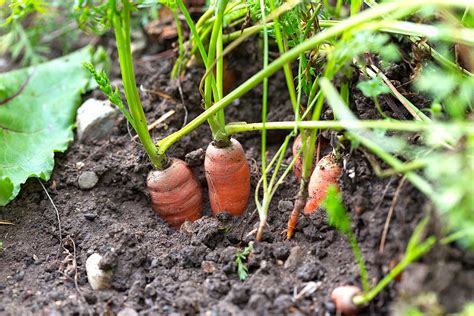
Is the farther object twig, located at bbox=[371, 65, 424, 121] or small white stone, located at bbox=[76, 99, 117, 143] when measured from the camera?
small white stone, located at bbox=[76, 99, 117, 143]

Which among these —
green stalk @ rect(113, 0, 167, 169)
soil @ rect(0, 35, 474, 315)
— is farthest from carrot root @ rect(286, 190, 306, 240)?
green stalk @ rect(113, 0, 167, 169)

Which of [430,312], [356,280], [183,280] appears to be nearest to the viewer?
[430,312]

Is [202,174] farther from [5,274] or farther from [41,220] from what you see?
[5,274]

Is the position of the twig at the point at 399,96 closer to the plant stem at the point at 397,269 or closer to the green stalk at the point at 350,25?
the green stalk at the point at 350,25

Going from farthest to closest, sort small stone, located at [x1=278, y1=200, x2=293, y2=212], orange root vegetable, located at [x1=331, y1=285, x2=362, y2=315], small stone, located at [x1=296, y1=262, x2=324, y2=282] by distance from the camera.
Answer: small stone, located at [x1=278, y1=200, x2=293, y2=212] < small stone, located at [x1=296, y1=262, x2=324, y2=282] < orange root vegetable, located at [x1=331, y1=285, x2=362, y2=315]

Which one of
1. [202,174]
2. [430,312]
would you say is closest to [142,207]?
[202,174]

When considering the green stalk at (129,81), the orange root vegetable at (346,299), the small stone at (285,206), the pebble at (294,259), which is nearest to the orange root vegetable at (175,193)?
the green stalk at (129,81)

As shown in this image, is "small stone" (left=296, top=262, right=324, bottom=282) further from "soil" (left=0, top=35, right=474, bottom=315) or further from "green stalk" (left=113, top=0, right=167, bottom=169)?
"green stalk" (left=113, top=0, right=167, bottom=169)
